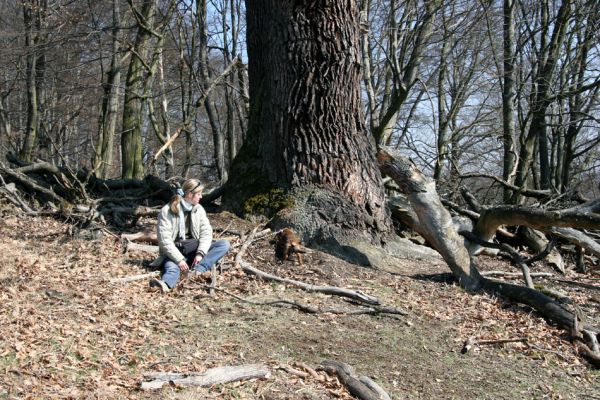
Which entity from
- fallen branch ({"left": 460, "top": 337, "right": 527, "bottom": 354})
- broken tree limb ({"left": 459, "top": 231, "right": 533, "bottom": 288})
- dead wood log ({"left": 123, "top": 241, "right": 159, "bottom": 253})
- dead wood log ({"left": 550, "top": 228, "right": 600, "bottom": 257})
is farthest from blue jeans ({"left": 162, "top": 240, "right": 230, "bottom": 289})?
dead wood log ({"left": 550, "top": 228, "right": 600, "bottom": 257})

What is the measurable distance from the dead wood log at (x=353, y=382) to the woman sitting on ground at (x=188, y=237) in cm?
224

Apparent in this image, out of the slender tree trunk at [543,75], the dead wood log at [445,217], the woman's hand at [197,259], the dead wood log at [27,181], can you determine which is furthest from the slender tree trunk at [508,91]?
the dead wood log at [27,181]

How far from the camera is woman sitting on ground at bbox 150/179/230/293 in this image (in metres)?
6.66

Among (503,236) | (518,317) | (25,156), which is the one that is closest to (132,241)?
(518,317)

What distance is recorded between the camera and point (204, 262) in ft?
22.1

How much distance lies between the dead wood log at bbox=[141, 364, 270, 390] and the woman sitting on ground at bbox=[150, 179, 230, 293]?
211 cm

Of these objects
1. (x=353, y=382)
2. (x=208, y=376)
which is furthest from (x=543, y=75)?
(x=208, y=376)

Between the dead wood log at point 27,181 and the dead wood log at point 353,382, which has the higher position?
the dead wood log at point 27,181

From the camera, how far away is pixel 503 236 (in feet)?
31.6

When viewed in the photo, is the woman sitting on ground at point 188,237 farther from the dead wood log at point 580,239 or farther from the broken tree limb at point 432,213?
the dead wood log at point 580,239

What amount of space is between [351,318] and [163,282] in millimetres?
1878

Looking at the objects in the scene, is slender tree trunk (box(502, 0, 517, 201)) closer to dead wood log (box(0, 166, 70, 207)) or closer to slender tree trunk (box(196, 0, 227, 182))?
slender tree trunk (box(196, 0, 227, 182))

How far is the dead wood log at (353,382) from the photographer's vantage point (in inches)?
178

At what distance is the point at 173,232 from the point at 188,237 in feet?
0.78
